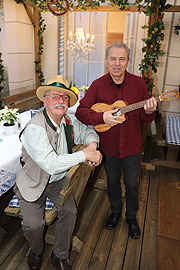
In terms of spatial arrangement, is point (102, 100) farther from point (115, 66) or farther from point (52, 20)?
point (52, 20)

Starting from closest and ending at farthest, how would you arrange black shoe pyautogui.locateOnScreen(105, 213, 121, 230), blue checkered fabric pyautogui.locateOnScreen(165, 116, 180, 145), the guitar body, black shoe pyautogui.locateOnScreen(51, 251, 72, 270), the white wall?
black shoe pyautogui.locateOnScreen(51, 251, 72, 270)
the guitar body
black shoe pyautogui.locateOnScreen(105, 213, 121, 230)
blue checkered fabric pyautogui.locateOnScreen(165, 116, 180, 145)
the white wall

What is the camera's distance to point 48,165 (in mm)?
1594

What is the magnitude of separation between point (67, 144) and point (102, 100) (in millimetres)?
485

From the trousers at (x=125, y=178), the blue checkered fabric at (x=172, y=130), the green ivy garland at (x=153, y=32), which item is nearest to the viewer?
the trousers at (x=125, y=178)

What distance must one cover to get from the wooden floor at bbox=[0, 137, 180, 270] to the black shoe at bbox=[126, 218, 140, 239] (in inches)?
1.9

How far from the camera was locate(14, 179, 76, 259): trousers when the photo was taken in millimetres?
1673

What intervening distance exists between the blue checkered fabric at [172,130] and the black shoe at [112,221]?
4.83 ft

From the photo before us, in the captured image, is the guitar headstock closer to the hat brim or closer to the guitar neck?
the guitar neck

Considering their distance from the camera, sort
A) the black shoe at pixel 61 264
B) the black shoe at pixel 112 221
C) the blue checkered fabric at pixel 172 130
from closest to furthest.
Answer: the black shoe at pixel 61 264
the black shoe at pixel 112 221
the blue checkered fabric at pixel 172 130

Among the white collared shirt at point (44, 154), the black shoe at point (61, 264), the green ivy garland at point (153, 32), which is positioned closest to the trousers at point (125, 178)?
the white collared shirt at point (44, 154)

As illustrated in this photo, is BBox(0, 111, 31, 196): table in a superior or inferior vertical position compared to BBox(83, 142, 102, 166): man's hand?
inferior

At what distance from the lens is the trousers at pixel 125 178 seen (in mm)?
2064

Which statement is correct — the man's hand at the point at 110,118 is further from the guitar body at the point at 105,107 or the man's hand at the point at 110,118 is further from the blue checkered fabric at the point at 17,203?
the blue checkered fabric at the point at 17,203

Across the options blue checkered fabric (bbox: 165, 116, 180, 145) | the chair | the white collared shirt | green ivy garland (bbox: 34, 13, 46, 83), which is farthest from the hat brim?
green ivy garland (bbox: 34, 13, 46, 83)
